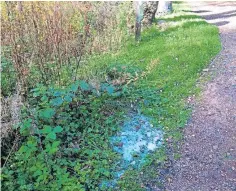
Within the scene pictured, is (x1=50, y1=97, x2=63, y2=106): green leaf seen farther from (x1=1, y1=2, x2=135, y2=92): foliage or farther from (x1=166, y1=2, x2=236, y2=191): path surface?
(x1=166, y1=2, x2=236, y2=191): path surface

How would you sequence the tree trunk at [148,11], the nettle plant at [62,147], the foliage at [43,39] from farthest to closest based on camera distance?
the tree trunk at [148,11] < the foliage at [43,39] < the nettle plant at [62,147]

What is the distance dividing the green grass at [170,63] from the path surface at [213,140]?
0.74ft

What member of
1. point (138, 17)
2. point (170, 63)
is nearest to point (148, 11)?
point (138, 17)

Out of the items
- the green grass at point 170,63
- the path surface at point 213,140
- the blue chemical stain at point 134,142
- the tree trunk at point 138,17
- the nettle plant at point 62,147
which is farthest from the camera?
the tree trunk at point 138,17

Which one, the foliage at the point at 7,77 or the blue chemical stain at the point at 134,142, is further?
the foliage at the point at 7,77

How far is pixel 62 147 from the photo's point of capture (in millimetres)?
4285

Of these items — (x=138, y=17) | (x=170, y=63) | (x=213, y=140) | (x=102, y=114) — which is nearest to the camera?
(x=213, y=140)

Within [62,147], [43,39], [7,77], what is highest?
[43,39]

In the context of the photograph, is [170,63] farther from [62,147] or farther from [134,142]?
[62,147]

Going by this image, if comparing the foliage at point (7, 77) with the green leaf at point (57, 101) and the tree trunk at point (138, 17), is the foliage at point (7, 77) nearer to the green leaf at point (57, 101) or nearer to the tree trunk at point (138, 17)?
the green leaf at point (57, 101)

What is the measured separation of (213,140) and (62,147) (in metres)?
2.28

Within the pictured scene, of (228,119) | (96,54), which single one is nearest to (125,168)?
(228,119)

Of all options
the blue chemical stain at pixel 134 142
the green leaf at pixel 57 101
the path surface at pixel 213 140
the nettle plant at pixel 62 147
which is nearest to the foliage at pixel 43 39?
the nettle plant at pixel 62 147

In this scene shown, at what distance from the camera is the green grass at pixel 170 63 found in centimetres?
516
